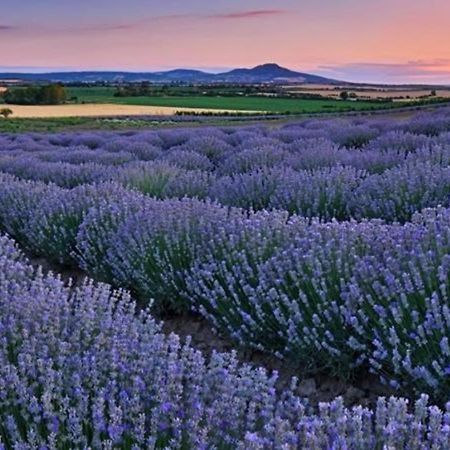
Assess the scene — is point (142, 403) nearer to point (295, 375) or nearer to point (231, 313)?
point (295, 375)

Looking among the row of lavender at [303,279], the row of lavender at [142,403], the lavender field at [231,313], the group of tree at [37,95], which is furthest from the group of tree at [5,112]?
the row of lavender at [142,403]

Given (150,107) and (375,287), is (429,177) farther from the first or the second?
(150,107)

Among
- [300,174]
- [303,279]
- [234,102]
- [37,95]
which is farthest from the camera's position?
[37,95]

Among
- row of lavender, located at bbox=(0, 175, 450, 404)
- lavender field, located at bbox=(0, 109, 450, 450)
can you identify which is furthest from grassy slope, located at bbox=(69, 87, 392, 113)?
row of lavender, located at bbox=(0, 175, 450, 404)

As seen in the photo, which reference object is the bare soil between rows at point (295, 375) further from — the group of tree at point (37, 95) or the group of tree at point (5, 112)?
the group of tree at point (37, 95)

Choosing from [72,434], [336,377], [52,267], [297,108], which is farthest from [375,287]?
[297,108]

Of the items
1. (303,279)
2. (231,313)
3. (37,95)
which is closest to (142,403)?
(303,279)

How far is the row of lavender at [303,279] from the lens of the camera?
275cm

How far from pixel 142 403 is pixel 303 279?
4.21 feet

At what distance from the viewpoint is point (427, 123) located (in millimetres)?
11469

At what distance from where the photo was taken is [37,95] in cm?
5278

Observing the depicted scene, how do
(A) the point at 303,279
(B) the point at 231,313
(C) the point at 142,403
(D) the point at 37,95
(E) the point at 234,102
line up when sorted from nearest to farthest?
(C) the point at 142,403 → (A) the point at 303,279 → (B) the point at 231,313 → (E) the point at 234,102 → (D) the point at 37,95

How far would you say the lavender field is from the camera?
→ 1.93 metres

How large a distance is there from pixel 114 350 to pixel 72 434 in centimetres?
38
